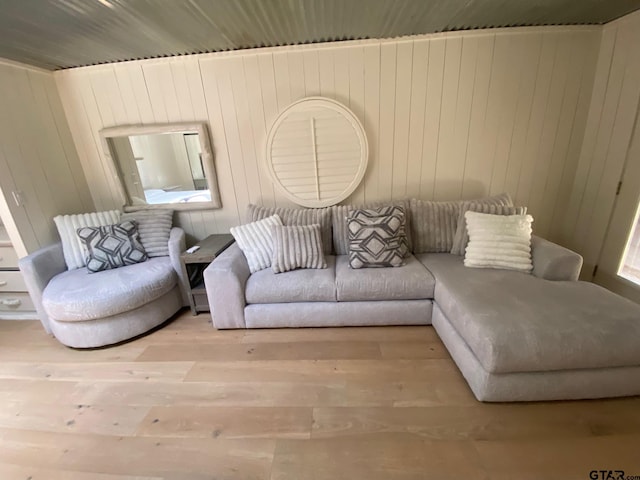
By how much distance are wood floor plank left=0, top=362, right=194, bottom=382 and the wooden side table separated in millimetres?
620

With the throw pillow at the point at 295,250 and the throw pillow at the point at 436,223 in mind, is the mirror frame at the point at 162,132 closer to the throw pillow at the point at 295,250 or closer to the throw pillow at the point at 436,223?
the throw pillow at the point at 295,250

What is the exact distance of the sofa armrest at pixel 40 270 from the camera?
214cm

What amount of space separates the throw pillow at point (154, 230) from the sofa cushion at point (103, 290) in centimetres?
24

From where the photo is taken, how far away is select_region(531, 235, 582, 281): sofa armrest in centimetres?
190

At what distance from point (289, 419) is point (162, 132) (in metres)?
2.63

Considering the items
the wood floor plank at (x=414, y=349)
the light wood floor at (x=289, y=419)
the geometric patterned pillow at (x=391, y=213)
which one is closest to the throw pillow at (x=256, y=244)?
the light wood floor at (x=289, y=419)

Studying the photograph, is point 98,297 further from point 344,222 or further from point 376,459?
point 376,459

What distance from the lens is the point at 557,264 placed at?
1.92 meters

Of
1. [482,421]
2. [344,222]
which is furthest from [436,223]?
[482,421]

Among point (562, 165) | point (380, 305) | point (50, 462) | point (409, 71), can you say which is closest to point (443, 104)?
point (409, 71)

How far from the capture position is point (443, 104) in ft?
8.09

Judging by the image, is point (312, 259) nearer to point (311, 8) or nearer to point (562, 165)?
point (311, 8)

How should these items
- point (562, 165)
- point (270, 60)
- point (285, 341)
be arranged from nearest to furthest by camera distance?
point (285, 341) → point (270, 60) → point (562, 165)

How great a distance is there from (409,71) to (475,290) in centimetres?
191
